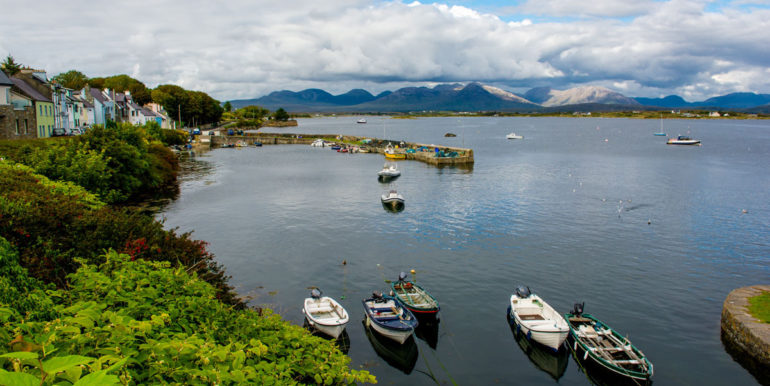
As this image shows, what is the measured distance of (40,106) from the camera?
7012 centimetres

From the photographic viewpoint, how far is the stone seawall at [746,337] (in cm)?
2638

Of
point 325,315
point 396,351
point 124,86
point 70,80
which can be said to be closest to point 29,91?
point 325,315

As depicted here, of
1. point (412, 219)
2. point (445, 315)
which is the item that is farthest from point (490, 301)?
point (412, 219)

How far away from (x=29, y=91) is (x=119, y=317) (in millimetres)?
81160

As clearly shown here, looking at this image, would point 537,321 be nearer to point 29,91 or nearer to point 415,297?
point 415,297

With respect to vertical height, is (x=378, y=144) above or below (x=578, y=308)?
above

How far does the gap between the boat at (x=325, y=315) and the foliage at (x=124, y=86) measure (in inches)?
7393

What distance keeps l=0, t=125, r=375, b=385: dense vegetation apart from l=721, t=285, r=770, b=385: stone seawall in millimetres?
24374

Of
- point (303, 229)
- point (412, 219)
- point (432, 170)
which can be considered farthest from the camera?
point (432, 170)

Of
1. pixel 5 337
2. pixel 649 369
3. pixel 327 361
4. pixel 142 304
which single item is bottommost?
pixel 649 369

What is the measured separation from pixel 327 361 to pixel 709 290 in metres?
37.5

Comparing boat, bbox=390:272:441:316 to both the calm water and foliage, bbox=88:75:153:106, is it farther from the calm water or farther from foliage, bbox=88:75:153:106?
Answer: foliage, bbox=88:75:153:106

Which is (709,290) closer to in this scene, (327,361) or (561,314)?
(561,314)

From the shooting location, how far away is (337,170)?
109000 millimetres
